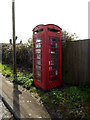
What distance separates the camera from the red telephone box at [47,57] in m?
3.38

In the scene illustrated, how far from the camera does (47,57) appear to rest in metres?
3.41

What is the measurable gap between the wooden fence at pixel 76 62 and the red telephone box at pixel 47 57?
43cm

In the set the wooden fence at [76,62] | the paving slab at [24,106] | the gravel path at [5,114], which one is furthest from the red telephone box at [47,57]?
the gravel path at [5,114]

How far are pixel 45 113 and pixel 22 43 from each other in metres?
5.64

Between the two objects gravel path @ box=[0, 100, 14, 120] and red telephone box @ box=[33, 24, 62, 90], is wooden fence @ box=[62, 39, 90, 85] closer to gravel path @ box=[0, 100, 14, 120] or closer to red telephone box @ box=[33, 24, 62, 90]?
red telephone box @ box=[33, 24, 62, 90]

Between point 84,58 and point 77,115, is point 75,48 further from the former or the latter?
point 77,115

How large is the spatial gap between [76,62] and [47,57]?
53.8 inches

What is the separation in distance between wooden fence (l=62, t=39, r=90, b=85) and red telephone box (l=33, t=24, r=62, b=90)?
0.43m

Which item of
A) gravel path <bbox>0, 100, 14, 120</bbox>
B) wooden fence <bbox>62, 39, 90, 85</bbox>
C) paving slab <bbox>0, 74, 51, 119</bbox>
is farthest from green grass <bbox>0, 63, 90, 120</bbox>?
gravel path <bbox>0, 100, 14, 120</bbox>

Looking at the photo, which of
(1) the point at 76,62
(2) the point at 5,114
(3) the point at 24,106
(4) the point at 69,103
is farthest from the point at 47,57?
(2) the point at 5,114

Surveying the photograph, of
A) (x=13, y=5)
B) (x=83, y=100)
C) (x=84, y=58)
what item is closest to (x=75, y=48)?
(x=84, y=58)

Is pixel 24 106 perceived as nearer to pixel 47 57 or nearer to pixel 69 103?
pixel 69 103

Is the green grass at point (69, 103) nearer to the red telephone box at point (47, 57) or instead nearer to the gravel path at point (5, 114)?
the red telephone box at point (47, 57)

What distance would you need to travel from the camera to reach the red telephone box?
338cm
